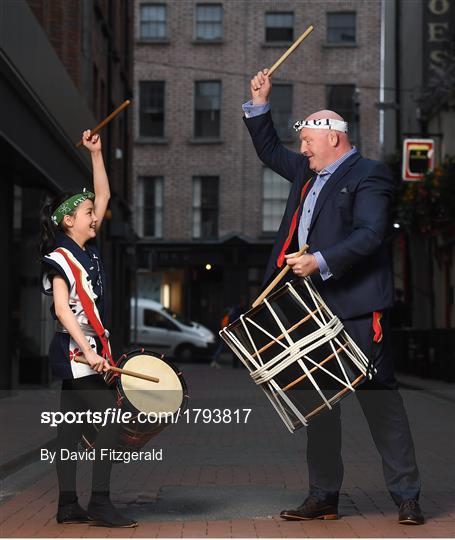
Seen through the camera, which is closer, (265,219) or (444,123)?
(444,123)

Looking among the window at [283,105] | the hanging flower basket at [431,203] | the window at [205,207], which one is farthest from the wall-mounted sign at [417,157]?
the window at [283,105]

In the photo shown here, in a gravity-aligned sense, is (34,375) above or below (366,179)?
below

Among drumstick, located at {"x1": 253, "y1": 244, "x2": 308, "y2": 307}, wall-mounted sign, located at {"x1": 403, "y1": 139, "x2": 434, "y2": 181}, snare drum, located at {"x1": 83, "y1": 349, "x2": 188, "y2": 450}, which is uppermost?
wall-mounted sign, located at {"x1": 403, "y1": 139, "x2": 434, "y2": 181}

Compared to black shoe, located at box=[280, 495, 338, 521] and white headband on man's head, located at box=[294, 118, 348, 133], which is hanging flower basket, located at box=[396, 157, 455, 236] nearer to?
white headband on man's head, located at box=[294, 118, 348, 133]

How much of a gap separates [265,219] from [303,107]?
4310 mm

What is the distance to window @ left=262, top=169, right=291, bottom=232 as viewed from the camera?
4097 centimetres

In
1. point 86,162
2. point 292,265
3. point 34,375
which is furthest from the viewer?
point 86,162

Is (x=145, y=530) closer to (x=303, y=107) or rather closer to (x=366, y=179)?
(x=366, y=179)

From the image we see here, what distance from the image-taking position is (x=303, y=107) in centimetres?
4175

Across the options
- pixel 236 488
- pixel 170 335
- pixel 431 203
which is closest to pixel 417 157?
pixel 431 203

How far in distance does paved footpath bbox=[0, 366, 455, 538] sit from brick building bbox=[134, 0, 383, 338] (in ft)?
93.2

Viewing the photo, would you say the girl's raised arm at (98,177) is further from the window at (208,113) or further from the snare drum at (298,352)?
the window at (208,113)

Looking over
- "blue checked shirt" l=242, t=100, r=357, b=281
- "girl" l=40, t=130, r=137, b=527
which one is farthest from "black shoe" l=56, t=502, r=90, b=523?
"blue checked shirt" l=242, t=100, r=357, b=281

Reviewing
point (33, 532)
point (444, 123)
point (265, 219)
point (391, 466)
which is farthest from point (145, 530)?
point (265, 219)
